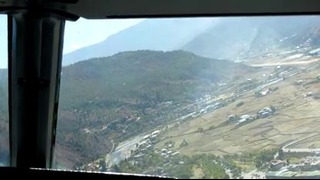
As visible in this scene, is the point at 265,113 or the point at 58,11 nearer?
the point at 58,11

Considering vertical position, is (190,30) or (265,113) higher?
(190,30)

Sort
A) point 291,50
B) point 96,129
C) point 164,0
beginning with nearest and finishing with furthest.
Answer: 1. point 164,0
2. point 291,50
3. point 96,129

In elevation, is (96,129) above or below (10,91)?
below

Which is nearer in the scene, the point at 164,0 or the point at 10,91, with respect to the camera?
the point at 164,0

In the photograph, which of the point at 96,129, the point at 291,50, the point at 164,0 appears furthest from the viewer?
the point at 96,129

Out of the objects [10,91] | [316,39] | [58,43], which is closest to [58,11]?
[58,43]

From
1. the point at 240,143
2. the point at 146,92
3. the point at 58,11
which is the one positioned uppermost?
the point at 58,11

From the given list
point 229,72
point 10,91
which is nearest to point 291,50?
point 229,72

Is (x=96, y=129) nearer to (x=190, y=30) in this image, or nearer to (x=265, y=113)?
(x=190, y=30)

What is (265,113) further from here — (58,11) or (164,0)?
(58,11)
